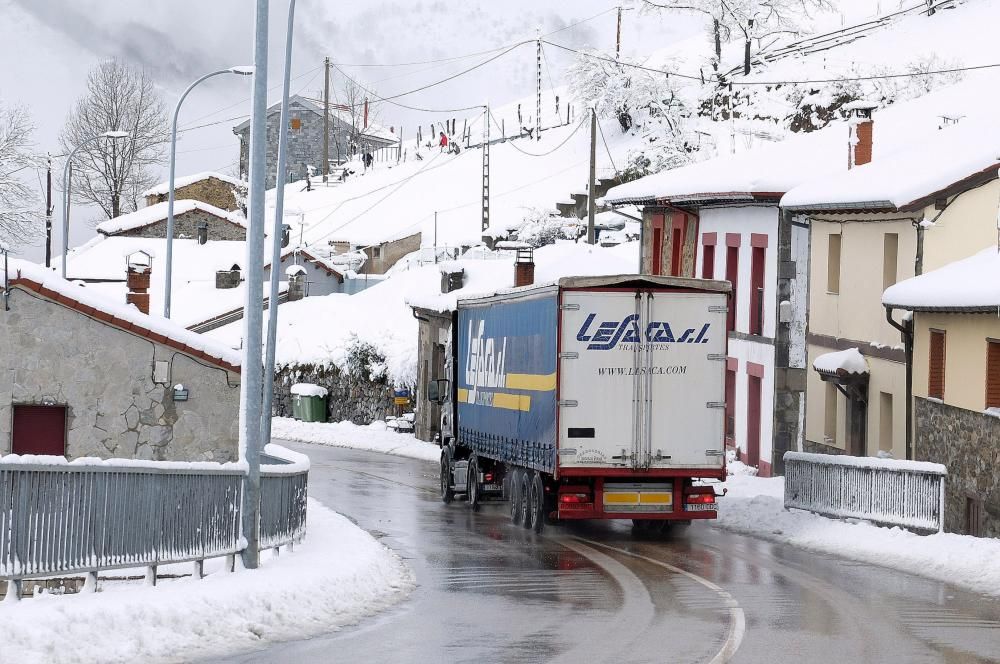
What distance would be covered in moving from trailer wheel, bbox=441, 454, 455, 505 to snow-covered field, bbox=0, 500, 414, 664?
12.7 meters

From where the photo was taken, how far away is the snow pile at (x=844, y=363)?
31.9 metres

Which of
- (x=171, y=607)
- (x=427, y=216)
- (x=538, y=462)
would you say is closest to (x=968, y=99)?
(x=538, y=462)

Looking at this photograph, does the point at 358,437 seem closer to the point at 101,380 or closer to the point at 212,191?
the point at 101,380

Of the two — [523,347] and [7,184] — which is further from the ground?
[7,184]

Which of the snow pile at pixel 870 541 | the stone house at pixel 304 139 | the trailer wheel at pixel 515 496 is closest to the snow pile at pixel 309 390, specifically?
the snow pile at pixel 870 541

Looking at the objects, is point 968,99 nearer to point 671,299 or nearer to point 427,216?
point 671,299

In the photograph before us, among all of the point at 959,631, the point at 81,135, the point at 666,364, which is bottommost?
the point at 959,631

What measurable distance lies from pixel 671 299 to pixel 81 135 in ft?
326

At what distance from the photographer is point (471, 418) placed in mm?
30484

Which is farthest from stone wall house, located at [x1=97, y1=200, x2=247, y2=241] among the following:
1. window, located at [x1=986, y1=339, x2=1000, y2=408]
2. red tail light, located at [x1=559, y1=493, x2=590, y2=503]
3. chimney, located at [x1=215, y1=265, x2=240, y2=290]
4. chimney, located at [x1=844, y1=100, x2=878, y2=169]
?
window, located at [x1=986, y1=339, x2=1000, y2=408]

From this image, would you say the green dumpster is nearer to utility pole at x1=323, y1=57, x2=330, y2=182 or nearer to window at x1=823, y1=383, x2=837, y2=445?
window at x1=823, y1=383, x2=837, y2=445

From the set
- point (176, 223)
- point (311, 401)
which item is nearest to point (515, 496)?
point (311, 401)

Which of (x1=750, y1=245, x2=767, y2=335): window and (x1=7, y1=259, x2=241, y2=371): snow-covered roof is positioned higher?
(x1=750, y1=245, x2=767, y2=335): window

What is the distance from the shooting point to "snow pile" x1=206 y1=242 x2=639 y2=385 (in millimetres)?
54188
